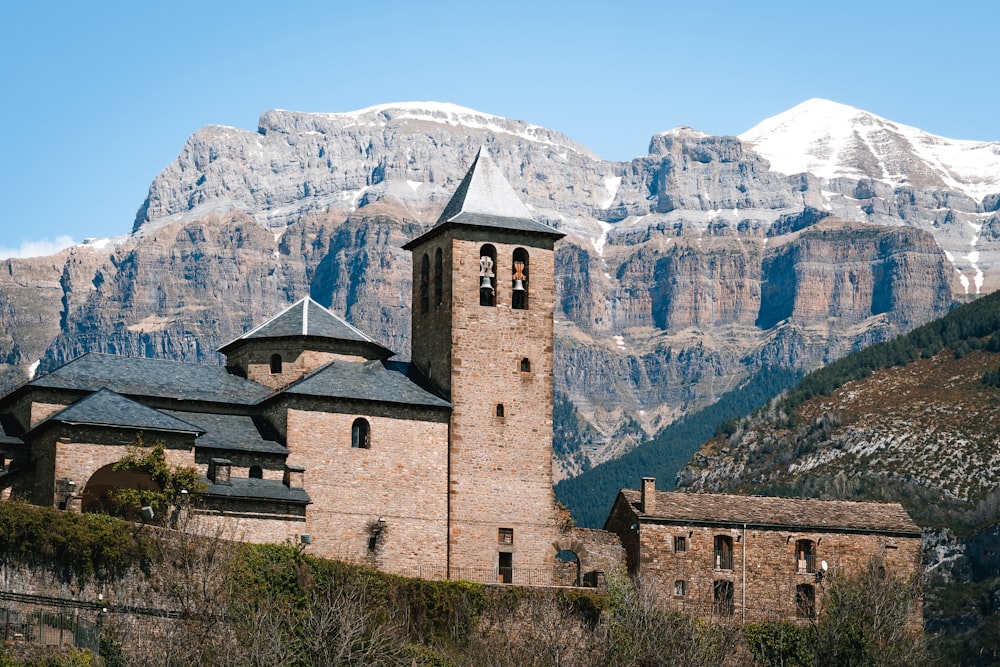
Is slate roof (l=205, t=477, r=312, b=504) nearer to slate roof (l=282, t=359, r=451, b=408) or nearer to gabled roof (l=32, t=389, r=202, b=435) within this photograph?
gabled roof (l=32, t=389, r=202, b=435)

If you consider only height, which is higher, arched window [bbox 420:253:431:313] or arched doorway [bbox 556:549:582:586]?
arched window [bbox 420:253:431:313]

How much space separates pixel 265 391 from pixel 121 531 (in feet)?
53.7

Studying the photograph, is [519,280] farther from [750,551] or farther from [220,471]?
[220,471]

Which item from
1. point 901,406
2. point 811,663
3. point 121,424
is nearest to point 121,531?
point 121,424

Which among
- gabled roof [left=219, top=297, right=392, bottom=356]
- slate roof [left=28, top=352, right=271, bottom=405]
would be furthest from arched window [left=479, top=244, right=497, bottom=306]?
slate roof [left=28, top=352, right=271, bottom=405]

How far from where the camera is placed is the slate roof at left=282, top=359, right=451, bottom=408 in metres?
69.1

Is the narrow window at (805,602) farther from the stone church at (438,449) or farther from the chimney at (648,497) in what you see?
the chimney at (648,497)

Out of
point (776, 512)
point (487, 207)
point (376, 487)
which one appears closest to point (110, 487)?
point (376, 487)

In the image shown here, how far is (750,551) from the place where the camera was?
73.8 metres

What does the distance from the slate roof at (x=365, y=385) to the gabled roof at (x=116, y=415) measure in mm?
5920

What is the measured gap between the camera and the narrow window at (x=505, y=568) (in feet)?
230

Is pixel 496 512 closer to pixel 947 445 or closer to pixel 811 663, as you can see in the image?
pixel 811 663

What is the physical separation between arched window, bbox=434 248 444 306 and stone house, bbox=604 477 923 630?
12.5 metres

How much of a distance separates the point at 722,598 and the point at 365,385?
18528mm
